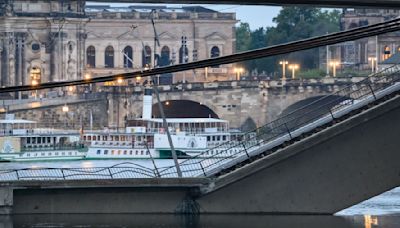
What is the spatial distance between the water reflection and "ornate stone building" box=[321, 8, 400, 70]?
84.8m

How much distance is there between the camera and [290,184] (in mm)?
48062

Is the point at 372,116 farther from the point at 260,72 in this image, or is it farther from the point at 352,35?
the point at 260,72

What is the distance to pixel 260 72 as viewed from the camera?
144875mm

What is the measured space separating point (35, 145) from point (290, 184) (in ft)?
162

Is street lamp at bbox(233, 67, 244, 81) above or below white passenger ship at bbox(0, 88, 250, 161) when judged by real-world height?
above

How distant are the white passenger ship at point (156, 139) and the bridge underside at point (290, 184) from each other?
42.9 meters

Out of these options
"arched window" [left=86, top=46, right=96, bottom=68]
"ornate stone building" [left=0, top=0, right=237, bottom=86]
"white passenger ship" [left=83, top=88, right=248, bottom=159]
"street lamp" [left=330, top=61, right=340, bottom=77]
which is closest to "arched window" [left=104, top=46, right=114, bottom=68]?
"ornate stone building" [left=0, top=0, right=237, bottom=86]

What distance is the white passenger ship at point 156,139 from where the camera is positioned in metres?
94.1

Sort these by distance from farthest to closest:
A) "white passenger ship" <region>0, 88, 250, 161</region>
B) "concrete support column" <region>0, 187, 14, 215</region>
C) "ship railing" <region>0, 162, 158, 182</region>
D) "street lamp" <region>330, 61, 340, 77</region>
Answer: "street lamp" <region>330, 61, 340, 77</region>
"white passenger ship" <region>0, 88, 250, 161</region>
"ship railing" <region>0, 162, 158, 182</region>
"concrete support column" <region>0, 187, 14, 215</region>

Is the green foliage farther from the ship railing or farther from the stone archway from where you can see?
the ship railing

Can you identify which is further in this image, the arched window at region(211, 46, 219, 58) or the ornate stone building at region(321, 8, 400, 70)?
the arched window at region(211, 46, 219, 58)

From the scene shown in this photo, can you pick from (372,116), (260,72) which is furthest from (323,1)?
(260,72)

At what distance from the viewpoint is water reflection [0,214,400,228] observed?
151 ft

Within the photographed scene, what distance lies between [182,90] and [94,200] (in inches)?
2762
